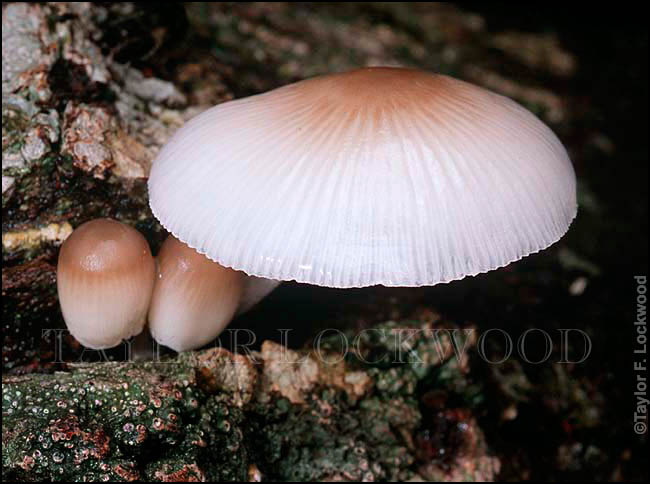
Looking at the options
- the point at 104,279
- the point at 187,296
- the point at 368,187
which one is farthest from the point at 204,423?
the point at 368,187

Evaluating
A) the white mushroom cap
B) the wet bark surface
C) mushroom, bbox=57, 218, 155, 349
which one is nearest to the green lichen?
the wet bark surface

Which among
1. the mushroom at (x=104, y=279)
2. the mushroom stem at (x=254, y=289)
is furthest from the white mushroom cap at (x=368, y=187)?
the mushroom stem at (x=254, y=289)

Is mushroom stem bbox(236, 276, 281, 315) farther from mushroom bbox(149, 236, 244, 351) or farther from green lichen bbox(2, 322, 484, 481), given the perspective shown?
green lichen bbox(2, 322, 484, 481)

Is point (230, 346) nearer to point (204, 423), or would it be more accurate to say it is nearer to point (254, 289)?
point (254, 289)

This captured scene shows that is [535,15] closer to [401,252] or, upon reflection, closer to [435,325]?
[435,325]

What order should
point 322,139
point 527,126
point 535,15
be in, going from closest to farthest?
point 322,139, point 527,126, point 535,15

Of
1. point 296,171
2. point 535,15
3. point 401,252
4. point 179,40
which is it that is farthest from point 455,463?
point 535,15

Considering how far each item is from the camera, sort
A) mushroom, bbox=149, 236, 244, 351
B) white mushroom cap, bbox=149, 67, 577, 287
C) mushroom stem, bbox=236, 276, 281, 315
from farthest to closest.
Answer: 1. mushroom stem, bbox=236, 276, 281, 315
2. mushroom, bbox=149, 236, 244, 351
3. white mushroom cap, bbox=149, 67, 577, 287
